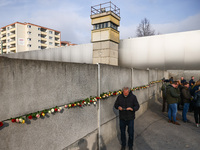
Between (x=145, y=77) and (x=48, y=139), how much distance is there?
6984 mm

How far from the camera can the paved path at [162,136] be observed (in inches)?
173

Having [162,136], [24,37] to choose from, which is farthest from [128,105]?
[24,37]

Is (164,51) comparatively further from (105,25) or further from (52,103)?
(52,103)

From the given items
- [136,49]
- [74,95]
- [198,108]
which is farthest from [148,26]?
[74,95]

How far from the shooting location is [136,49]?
1705 centimetres

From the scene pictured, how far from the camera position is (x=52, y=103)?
2.73 m

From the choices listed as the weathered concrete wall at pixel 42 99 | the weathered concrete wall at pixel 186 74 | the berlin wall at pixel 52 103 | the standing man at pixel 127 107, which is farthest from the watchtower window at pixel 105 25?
the weathered concrete wall at pixel 42 99

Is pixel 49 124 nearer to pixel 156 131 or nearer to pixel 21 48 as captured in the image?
pixel 156 131

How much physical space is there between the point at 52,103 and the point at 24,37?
65.5 metres

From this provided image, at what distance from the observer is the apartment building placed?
5750 centimetres

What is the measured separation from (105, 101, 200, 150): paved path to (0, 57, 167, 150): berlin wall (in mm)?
1161

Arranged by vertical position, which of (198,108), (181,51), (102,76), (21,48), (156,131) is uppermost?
(21,48)

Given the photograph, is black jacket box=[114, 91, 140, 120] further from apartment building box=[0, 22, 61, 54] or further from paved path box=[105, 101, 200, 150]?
apartment building box=[0, 22, 61, 54]

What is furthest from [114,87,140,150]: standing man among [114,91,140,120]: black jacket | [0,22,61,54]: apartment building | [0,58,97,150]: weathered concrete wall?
[0,22,61,54]: apartment building
